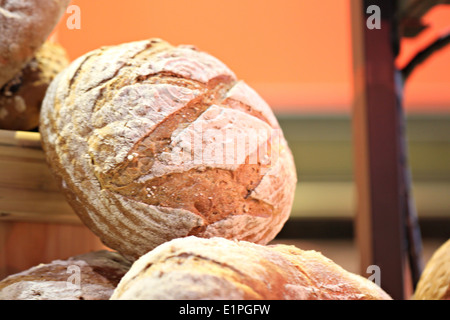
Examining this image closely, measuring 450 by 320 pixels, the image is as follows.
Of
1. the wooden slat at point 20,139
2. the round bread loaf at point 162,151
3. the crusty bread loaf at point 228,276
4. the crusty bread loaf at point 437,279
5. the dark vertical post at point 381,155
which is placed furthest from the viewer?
the dark vertical post at point 381,155

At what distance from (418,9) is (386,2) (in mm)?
101

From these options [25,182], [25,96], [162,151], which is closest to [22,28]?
[25,96]

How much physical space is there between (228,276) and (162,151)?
12.5 inches

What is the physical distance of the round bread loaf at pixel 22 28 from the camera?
3.48 ft

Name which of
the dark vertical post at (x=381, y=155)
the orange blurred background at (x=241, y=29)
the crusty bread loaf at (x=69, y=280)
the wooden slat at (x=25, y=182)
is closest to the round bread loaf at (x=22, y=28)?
the orange blurred background at (x=241, y=29)

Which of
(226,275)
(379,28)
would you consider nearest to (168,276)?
(226,275)

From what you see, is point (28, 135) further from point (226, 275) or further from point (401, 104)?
point (401, 104)

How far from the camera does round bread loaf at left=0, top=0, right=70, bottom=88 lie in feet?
3.48

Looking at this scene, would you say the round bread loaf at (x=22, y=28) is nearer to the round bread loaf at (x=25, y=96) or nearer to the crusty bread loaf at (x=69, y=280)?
the round bread loaf at (x=25, y=96)

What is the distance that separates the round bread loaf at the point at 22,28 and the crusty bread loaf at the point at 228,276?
A: 65cm

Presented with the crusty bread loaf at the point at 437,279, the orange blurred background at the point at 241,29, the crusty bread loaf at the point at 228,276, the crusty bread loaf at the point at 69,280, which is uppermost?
the orange blurred background at the point at 241,29

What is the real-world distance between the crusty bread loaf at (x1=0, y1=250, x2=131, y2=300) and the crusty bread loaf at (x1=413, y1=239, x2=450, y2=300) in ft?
2.11

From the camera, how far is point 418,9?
152 centimetres
